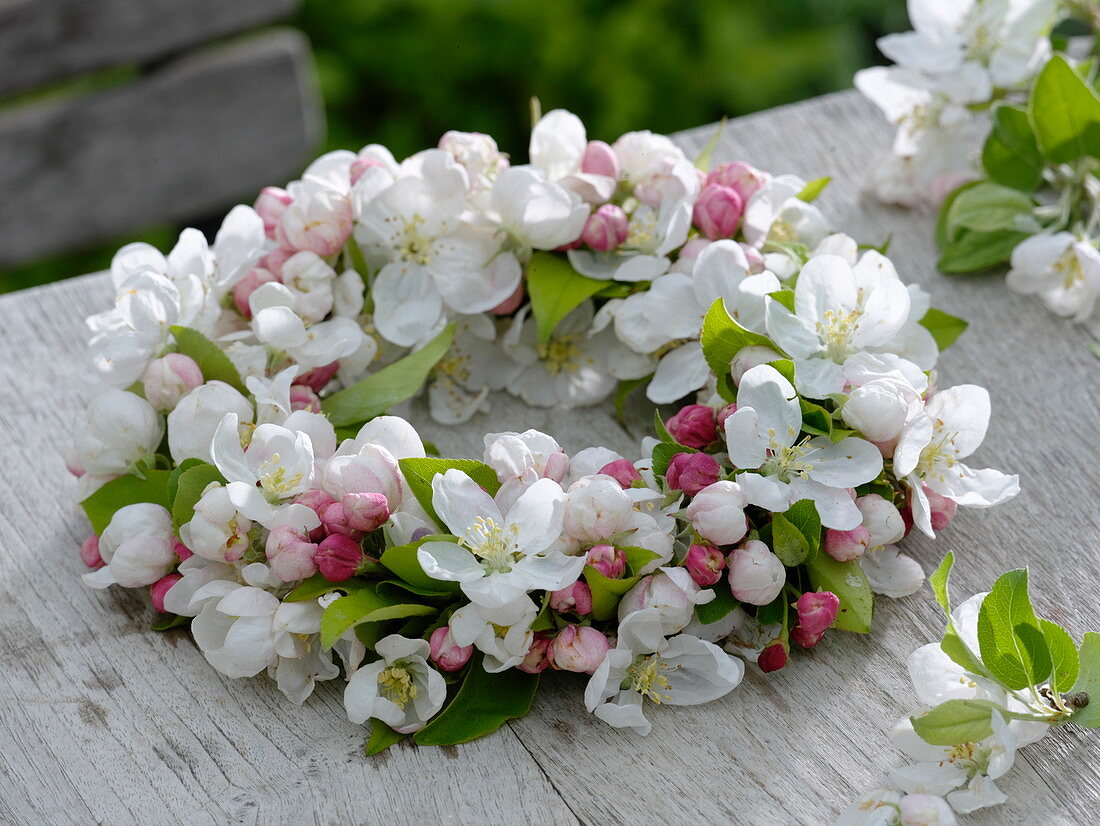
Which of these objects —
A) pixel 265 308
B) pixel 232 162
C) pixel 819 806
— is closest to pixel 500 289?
pixel 265 308

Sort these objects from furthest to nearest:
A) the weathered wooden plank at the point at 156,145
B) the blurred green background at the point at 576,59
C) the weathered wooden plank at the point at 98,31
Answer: the blurred green background at the point at 576,59 < the weathered wooden plank at the point at 156,145 < the weathered wooden plank at the point at 98,31

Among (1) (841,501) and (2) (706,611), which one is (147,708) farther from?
(1) (841,501)

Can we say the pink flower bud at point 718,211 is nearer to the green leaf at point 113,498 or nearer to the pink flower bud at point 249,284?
the pink flower bud at point 249,284

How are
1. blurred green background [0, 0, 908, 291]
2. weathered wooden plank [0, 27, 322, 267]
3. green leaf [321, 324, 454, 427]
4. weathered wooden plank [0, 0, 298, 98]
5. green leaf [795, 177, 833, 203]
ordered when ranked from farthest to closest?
blurred green background [0, 0, 908, 291], weathered wooden plank [0, 27, 322, 267], weathered wooden plank [0, 0, 298, 98], green leaf [795, 177, 833, 203], green leaf [321, 324, 454, 427]

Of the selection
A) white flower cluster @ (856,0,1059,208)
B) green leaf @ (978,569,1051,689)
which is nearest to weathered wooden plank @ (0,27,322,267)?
white flower cluster @ (856,0,1059,208)

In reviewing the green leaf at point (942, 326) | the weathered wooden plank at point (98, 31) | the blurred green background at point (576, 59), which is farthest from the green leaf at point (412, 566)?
the blurred green background at point (576, 59)

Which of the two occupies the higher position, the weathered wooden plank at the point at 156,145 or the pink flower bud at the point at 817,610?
the pink flower bud at the point at 817,610

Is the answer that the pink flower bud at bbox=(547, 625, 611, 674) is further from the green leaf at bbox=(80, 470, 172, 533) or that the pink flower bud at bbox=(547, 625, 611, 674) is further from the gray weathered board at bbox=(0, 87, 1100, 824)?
the green leaf at bbox=(80, 470, 172, 533)
